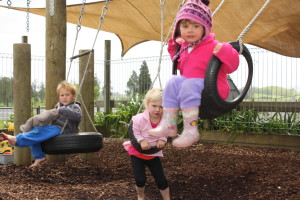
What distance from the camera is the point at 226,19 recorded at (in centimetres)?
711

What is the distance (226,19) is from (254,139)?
2.47 metres

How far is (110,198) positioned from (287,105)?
5025 millimetres

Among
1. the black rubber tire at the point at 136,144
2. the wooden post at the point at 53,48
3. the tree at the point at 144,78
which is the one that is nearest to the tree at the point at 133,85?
the tree at the point at 144,78

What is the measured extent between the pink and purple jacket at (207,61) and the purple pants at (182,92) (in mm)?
56

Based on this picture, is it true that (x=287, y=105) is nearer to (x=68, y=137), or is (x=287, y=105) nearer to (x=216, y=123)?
(x=216, y=123)

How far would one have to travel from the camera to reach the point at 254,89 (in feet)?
26.8

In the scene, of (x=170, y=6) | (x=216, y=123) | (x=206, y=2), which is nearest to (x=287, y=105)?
(x=216, y=123)

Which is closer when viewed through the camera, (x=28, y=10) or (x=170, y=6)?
(x=170, y=6)

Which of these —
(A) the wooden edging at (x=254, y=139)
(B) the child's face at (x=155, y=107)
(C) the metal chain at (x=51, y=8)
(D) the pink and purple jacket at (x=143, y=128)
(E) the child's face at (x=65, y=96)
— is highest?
(C) the metal chain at (x=51, y=8)

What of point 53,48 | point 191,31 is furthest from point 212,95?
point 53,48

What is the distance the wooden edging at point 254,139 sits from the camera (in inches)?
303

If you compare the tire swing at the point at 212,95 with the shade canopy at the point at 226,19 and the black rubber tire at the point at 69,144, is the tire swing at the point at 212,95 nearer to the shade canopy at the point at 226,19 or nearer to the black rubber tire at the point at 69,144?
the black rubber tire at the point at 69,144

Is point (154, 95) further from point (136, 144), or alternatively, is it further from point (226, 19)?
point (226, 19)

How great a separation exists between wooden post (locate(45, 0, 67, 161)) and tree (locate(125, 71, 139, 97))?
409cm
